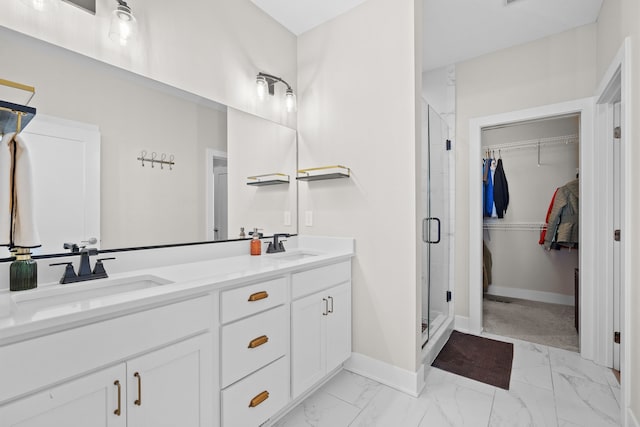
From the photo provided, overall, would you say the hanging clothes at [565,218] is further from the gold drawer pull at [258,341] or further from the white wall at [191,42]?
the gold drawer pull at [258,341]

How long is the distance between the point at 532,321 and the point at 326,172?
A: 2.89 meters

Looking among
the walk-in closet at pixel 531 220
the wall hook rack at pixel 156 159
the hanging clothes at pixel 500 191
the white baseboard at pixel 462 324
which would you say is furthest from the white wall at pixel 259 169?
the hanging clothes at pixel 500 191

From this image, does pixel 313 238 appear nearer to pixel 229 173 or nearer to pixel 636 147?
pixel 229 173

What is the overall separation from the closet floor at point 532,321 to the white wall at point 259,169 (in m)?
2.43

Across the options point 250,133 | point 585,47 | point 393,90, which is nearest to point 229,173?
point 250,133

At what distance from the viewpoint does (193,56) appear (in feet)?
6.00

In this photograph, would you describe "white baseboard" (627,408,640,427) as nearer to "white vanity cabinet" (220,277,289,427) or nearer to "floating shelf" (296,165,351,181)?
"white vanity cabinet" (220,277,289,427)

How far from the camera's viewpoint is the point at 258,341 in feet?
4.79

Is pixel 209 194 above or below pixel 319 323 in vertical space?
above

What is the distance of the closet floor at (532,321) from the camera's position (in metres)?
2.77

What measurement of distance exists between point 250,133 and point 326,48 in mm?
958

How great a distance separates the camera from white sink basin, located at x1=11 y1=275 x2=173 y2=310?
1.11 metres

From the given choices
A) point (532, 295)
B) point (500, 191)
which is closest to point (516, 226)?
point (500, 191)

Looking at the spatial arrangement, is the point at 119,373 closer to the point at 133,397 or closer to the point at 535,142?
the point at 133,397
